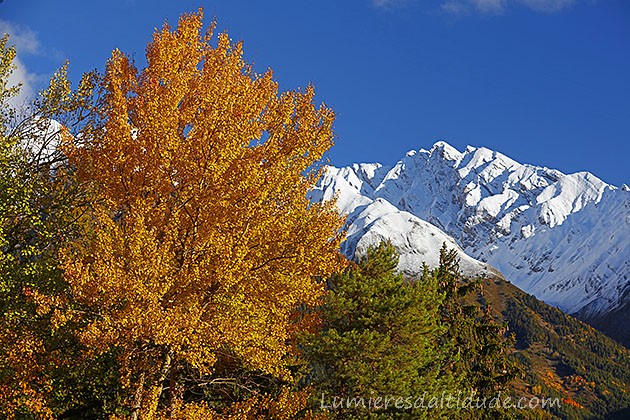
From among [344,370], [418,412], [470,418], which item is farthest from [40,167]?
[470,418]

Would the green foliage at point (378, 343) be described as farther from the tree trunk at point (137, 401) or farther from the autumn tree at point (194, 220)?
the tree trunk at point (137, 401)

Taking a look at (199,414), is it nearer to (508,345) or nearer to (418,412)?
(418,412)

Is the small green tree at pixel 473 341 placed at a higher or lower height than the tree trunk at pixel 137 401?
higher

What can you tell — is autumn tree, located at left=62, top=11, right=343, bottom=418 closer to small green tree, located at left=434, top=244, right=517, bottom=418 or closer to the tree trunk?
the tree trunk

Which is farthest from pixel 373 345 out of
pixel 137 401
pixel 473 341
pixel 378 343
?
pixel 473 341

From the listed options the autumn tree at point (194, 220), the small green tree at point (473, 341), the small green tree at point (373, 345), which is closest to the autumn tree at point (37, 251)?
the autumn tree at point (194, 220)

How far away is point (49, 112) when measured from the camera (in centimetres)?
1612

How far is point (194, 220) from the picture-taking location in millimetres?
12773

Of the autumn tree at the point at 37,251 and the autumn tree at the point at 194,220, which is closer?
the autumn tree at the point at 194,220

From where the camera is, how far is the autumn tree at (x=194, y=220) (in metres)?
11.5

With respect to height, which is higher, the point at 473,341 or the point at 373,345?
the point at 473,341

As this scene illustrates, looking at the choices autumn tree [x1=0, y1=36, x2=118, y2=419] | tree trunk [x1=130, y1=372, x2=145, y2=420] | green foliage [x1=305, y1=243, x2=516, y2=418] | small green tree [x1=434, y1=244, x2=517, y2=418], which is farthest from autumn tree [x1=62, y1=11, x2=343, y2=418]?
small green tree [x1=434, y1=244, x2=517, y2=418]

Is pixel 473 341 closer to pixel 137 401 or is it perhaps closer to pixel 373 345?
pixel 373 345

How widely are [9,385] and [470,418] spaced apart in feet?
78.3
